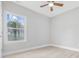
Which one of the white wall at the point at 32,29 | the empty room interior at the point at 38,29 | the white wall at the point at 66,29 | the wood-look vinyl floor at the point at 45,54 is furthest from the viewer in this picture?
the white wall at the point at 66,29

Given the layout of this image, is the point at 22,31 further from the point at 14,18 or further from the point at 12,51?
the point at 12,51

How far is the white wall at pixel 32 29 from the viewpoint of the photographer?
13.7 ft

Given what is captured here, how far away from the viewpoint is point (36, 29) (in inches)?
217

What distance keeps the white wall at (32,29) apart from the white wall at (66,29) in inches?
22.0

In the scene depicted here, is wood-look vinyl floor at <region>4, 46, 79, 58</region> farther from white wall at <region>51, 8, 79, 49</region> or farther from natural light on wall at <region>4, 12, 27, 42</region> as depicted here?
white wall at <region>51, 8, 79, 49</region>

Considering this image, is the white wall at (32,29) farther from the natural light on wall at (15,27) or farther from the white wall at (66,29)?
the white wall at (66,29)

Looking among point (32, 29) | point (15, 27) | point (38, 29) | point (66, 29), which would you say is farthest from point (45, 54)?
point (66, 29)

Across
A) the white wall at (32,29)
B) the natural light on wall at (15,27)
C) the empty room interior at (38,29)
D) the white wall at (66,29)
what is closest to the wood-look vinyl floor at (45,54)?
the empty room interior at (38,29)

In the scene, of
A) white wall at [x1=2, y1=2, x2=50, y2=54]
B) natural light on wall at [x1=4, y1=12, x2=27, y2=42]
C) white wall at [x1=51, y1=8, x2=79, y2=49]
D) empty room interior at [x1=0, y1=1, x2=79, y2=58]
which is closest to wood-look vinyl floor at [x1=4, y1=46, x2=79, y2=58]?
empty room interior at [x1=0, y1=1, x2=79, y2=58]

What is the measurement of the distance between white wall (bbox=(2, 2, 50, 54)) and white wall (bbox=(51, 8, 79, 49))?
0.56 m

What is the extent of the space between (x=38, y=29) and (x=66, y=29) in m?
1.74

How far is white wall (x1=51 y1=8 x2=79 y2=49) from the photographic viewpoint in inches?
201

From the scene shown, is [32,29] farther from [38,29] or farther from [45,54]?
[45,54]

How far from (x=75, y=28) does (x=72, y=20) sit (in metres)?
0.51
